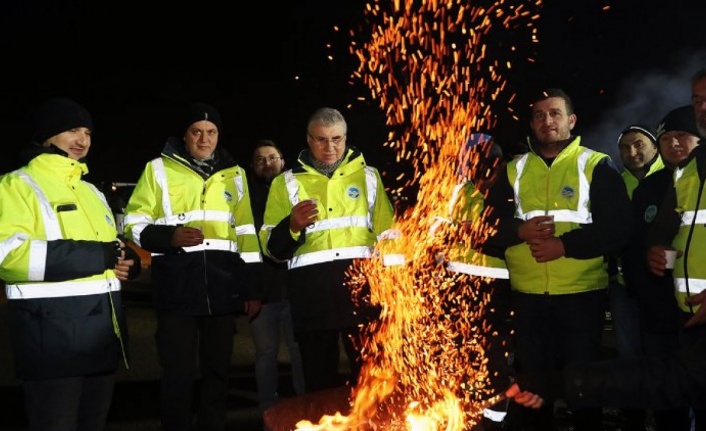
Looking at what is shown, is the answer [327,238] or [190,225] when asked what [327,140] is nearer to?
[327,238]

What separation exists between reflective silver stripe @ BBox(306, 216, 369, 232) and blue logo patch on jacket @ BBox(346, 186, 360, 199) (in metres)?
0.15

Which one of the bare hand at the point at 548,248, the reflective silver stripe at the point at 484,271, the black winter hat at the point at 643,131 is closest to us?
the bare hand at the point at 548,248

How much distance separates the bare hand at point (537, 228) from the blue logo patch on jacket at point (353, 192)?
3.88ft

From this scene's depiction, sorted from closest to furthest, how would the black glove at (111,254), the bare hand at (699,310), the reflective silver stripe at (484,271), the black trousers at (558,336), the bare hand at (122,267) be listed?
1. the bare hand at (699,310)
2. the black glove at (111,254)
3. the bare hand at (122,267)
4. the black trousers at (558,336)
5. the reflective silver stripe at (484,271)

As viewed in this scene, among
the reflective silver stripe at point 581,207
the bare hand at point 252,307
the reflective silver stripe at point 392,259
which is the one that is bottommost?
the bare hand at point 252,307

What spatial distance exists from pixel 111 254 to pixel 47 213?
1.39 feet

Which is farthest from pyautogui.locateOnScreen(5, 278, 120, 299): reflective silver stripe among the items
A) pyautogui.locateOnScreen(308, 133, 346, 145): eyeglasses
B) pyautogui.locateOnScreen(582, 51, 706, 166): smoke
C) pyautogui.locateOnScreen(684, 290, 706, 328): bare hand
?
pyautogui.locateOnScreen(582, 51, 706, 166): smoke

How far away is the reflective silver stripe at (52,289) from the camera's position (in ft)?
13.6

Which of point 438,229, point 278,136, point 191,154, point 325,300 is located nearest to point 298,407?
point 325,300

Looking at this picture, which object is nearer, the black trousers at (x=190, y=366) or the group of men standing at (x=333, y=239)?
the group of men standing at (x=333, y=239)

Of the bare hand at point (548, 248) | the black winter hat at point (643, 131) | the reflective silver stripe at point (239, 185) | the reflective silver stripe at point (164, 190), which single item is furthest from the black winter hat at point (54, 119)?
the black winter hat at point (643, 131)

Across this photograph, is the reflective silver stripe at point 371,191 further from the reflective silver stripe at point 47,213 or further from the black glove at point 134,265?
the reflective silver stripe at point 47,213

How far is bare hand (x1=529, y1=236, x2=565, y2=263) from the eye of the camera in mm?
4961

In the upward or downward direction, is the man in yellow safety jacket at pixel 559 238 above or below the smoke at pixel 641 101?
below
